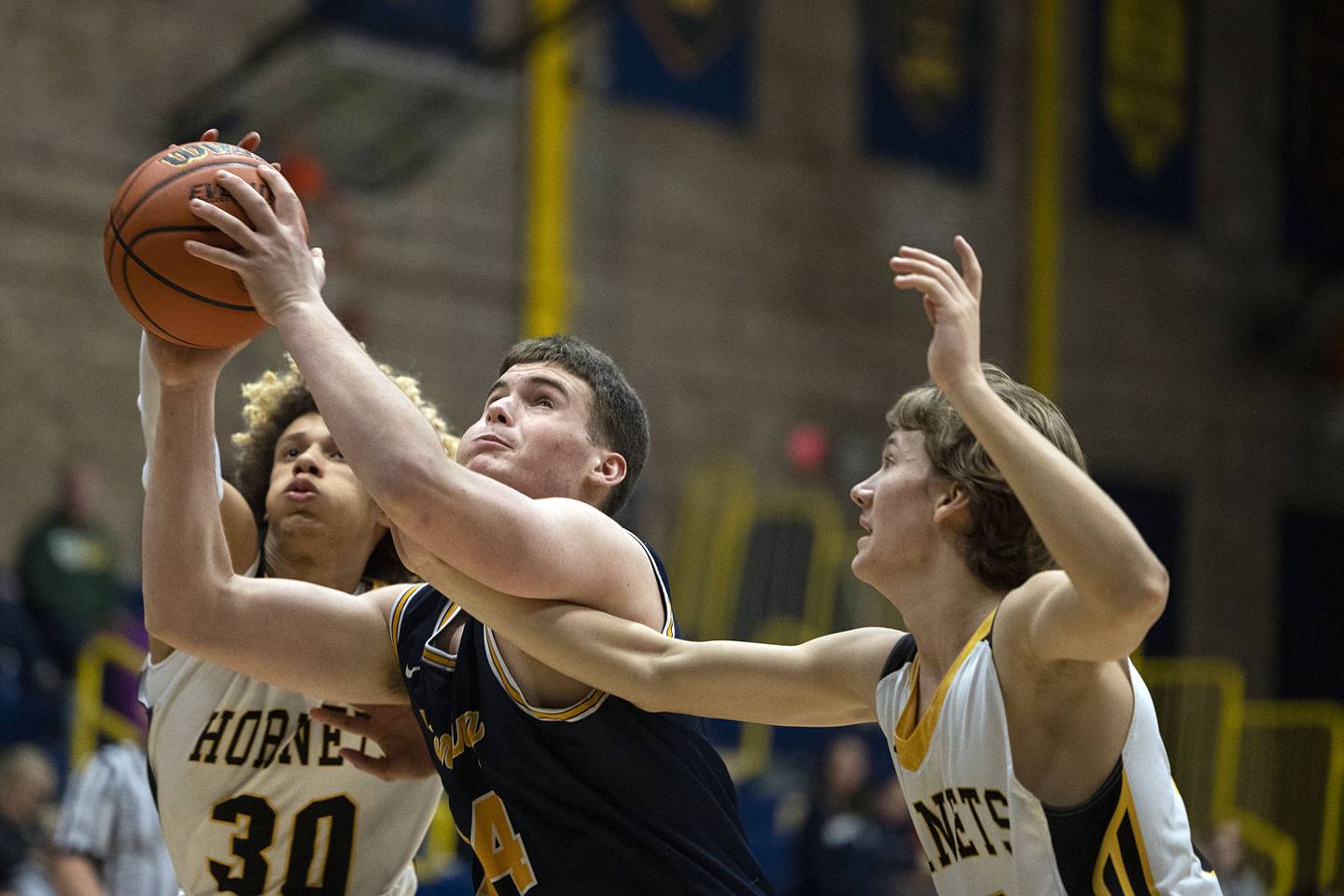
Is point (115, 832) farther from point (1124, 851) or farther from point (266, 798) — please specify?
point (1124, 851)

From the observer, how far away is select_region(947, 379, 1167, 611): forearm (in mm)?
2453

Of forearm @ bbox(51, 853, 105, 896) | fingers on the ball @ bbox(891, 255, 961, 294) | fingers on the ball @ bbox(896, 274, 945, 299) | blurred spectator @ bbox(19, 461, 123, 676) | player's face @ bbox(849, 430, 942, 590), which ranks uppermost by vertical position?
blurred spectator @ bbox(19, 461, 123, 676)

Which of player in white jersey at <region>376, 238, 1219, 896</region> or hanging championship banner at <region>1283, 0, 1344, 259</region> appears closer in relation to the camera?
player in white jersey at <region>376, 238, 1219, 896</region>

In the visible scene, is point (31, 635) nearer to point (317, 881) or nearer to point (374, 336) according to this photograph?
point (374, 336)

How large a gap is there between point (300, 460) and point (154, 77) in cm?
912

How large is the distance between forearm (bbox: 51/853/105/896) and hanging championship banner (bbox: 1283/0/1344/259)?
15.8 metres

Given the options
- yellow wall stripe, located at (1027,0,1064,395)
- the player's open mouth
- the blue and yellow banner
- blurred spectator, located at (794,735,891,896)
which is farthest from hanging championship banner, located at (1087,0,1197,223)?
the player's open mouth

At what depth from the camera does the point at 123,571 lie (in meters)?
11.5

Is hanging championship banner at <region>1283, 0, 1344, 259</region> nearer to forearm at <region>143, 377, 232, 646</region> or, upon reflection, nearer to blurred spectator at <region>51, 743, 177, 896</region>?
blurred spectator at <region>51, 743, 177, 896</region>

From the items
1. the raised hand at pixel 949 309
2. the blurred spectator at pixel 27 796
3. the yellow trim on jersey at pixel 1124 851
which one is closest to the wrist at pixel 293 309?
the raised hand at pixel 949 309

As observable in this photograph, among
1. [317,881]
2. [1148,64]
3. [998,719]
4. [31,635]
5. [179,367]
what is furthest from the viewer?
[1148,64]

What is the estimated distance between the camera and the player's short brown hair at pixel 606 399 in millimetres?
3514

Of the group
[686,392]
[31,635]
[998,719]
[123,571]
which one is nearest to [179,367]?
[998,719]

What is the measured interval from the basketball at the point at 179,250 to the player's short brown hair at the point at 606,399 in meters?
0.58
